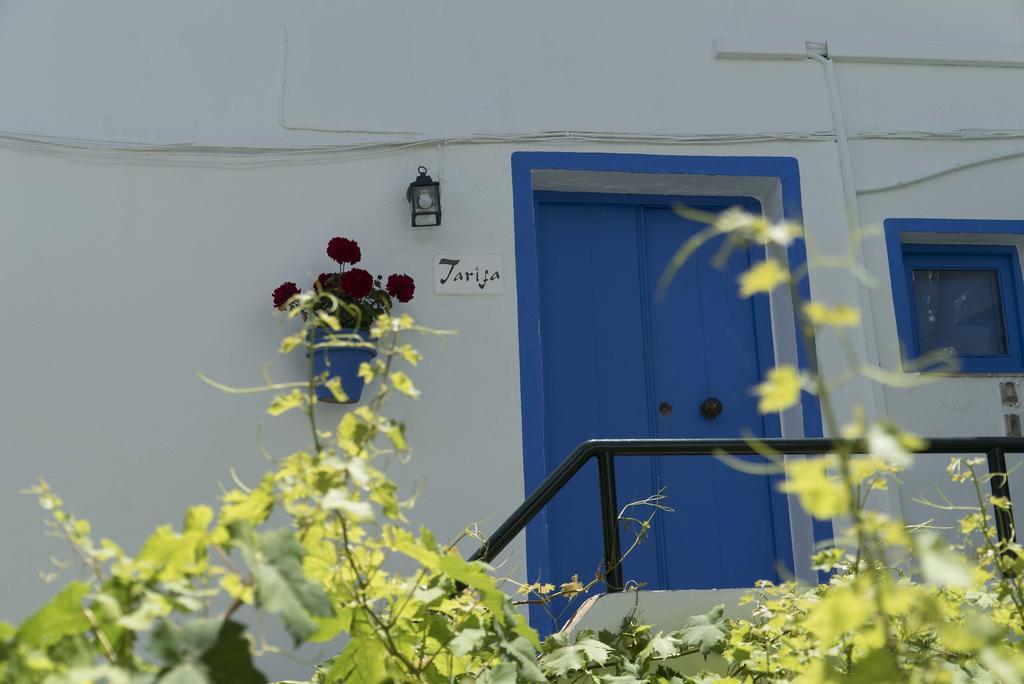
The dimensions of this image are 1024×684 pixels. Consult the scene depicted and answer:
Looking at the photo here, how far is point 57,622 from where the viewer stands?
41.8 inches

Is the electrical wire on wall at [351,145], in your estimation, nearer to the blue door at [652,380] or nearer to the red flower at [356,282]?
the blue door at [652,380]

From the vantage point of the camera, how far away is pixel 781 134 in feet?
15.4

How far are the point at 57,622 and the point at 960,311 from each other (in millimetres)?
4463

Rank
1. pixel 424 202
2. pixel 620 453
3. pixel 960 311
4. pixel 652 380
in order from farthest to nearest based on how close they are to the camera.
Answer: pixel 960 311 < pixel 652 380 < pixel 424 202 < pixel 620 453

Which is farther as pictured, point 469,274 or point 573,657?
point 469,274

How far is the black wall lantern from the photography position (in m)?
4.29

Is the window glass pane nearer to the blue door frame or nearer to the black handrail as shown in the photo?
the blue door frame

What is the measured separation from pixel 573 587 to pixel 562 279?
2.08 meters

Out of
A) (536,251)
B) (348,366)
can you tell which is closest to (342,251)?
(348,366)

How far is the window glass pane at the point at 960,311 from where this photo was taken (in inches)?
189

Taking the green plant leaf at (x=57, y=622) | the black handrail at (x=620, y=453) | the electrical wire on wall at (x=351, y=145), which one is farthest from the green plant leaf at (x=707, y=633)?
Result: the electrical wire on wall at (x=351, y=145)

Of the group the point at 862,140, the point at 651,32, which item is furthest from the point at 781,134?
the point at 651,32

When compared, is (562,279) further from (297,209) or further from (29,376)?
(29,376)

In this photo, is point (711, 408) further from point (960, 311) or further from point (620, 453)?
point (620, 453)
